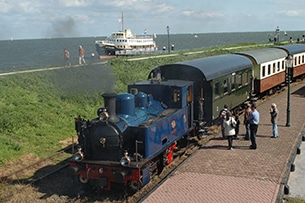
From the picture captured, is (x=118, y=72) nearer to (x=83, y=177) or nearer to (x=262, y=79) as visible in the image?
(x=262, y=79)

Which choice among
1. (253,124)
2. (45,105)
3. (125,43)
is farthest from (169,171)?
(125,43)

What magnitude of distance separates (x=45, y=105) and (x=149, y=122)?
32.2 feet

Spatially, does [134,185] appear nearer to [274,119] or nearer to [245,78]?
[274,119]

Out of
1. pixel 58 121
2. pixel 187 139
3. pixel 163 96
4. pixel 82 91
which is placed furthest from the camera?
pixel 82 91

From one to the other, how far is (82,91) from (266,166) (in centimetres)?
1243

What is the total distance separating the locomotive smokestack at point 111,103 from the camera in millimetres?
10086

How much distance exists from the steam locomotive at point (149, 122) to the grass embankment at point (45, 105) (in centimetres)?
303

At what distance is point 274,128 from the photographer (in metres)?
14.7

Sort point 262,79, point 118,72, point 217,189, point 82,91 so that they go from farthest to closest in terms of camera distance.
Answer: point 118,72
point 262,79
point 82,91
point 217,189

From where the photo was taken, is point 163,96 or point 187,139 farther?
point 187,139

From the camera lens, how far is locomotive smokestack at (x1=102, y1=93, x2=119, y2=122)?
10086 mm

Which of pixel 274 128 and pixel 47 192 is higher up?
pixel 274 128

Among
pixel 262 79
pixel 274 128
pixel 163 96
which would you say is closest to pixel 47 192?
pixel 163 96

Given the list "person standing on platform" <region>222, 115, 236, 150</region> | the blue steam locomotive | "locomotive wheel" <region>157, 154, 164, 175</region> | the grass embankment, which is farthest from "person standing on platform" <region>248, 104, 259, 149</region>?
the grass embankment
